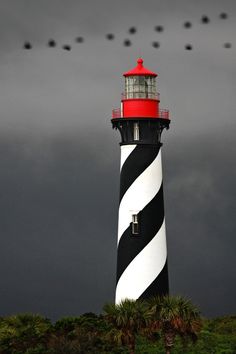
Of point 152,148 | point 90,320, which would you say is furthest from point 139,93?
point 90,320

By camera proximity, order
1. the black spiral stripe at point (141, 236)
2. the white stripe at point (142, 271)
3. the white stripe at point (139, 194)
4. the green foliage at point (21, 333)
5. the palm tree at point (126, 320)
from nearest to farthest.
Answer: the palm tree at point (126, 320) → the green foliage at point (21, 333) → the white stripe at point (142, 271) → the black spiral stripe at point (141, 236) → the white stripe at point (139, 194)

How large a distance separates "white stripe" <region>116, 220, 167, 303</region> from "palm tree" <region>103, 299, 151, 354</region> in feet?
26.4

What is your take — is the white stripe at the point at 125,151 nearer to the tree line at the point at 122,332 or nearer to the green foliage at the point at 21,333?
the tree line at the point at 122,332

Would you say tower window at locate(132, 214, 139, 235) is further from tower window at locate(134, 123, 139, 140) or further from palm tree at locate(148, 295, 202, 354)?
palm tree at locate(148, 295, 202, 354)

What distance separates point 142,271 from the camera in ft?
161

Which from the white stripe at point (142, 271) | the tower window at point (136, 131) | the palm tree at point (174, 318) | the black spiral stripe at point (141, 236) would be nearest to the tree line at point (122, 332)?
the palm tree at point (174, 318)

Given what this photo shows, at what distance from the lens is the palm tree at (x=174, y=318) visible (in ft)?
133

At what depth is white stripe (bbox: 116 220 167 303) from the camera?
4894cm

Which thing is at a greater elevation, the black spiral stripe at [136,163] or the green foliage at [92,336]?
the black spiral stripe at [136,163]

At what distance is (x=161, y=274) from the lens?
49.6 metres

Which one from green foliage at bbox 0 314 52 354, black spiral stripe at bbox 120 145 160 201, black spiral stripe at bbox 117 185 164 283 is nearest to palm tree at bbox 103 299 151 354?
green foliage at bbox 0 314 52 354

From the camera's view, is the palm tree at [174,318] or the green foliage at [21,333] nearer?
the palm tree at [174,318]

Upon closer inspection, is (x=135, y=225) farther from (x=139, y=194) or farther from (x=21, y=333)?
(x=21, y=333)

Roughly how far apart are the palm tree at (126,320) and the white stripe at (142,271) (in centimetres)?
804
